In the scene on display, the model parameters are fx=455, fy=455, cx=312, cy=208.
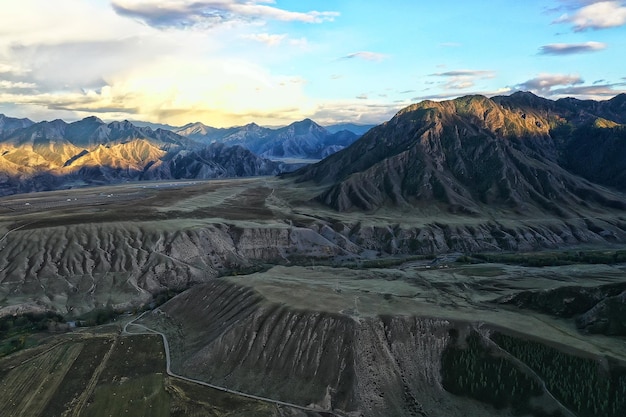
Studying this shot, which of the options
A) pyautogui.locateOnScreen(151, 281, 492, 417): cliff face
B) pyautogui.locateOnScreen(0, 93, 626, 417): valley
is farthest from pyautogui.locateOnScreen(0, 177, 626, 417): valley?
pyautogui.locateOnScreen(0, 93, 626, 417): valley

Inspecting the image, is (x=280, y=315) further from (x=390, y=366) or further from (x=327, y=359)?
(x=390, y=366)

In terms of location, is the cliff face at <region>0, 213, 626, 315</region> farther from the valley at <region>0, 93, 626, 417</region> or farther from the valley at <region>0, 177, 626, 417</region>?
the valley at <region>0, 93, 626, 417</region>

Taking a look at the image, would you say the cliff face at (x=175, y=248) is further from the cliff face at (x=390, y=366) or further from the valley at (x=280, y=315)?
the cliff face at (x=390, y=366)

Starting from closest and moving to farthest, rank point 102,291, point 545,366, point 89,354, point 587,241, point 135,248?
point 545,366 < point 89,354 < point 102,291 < point 135,248 < point 587,241

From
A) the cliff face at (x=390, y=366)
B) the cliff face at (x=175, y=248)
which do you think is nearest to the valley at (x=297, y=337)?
the cliff face at (x=390, y=366)

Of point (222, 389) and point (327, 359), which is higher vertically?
point (327, 359)

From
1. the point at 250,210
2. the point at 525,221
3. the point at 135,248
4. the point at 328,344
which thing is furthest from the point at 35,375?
the point at 525,221

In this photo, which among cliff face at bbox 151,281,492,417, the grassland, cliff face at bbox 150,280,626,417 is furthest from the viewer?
cliff face at bbox 151,281,492,417

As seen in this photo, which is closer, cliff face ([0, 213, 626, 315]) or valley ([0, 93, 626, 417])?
valley ([0, 93, 626, 417])

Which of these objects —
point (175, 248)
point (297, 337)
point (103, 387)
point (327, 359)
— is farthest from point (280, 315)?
point (175, 248)

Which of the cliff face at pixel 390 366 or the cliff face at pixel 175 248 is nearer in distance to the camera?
the cliff face at pixel 390 366

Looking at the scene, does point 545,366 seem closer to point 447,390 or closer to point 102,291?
point 447,390
